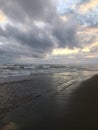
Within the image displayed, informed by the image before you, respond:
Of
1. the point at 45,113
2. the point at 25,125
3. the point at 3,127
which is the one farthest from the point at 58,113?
the point at 3,127

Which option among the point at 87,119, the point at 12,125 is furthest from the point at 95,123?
the point at 12,125

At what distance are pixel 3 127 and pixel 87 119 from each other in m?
3.81

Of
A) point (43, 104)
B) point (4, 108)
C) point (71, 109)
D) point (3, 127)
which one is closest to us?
point (3, 127)

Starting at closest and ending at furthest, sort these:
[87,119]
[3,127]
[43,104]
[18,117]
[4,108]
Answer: [3,127]
[87,119]
[18,117]
[4,108]
[43,104]

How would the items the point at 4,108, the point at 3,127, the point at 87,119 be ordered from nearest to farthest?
the point at 3,127
the point at 87,119
the point at 4,108

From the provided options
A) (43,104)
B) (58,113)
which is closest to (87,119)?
(58,113)

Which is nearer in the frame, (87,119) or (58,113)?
(87,119)

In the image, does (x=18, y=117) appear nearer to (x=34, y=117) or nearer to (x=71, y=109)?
(x=34, y=117)

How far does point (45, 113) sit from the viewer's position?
1229 cm

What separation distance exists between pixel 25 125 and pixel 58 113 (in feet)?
8.53

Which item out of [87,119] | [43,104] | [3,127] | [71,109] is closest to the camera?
[3,127]

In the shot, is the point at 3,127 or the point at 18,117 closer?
the point at 3,127

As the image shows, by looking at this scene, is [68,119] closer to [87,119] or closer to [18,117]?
[87,119]

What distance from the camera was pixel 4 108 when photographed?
1398 centimetres
